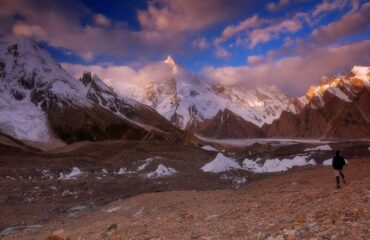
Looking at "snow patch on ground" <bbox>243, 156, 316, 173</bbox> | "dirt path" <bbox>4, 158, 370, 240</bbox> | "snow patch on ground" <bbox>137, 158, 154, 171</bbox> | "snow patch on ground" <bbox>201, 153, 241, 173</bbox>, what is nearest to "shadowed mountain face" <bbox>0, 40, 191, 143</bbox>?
"snow patch on ground" <bbox>137, 158, 154, 171</bbox>

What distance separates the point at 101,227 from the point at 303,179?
13.5 metres

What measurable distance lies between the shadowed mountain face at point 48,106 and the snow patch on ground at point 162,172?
72162 mm

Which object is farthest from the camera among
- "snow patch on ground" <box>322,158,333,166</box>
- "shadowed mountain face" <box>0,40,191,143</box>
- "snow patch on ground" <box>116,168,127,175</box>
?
"shadowed mountain face" <box>0,40,191,143</box>

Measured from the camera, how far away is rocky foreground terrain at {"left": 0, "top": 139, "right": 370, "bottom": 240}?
10.1 m

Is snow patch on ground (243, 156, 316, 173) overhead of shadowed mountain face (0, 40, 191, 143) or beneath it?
beneath

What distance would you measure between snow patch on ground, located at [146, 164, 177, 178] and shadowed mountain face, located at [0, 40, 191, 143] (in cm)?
7216

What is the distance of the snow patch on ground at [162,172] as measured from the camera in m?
44.2

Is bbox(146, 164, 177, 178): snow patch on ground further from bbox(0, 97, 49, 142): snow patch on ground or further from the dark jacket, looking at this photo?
bbox(0, 97, 49, 142): snow patch on ground

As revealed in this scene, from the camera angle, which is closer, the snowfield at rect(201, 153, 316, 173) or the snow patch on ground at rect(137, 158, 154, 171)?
the snowfield at rect(201, 153, 316, 173)

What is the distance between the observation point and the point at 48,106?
442 ft

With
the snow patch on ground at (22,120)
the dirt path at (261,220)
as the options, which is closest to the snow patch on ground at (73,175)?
the dirt path at (261,220)

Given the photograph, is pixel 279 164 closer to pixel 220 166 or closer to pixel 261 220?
pixel 220 166

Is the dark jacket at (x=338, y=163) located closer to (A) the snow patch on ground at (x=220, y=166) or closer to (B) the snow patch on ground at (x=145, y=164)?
(A) the snow patch on ground at (x=220, y=166)

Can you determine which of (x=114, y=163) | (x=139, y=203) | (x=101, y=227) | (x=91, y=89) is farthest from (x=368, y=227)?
(x=91, y=89)
